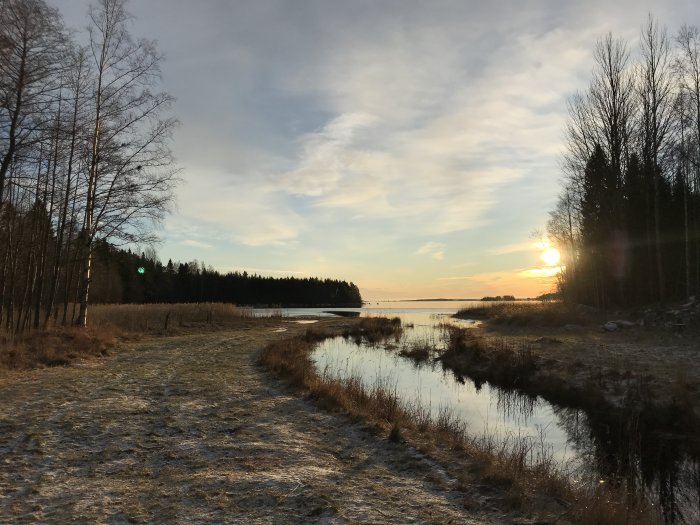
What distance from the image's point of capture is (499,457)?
→ 21.8 feet

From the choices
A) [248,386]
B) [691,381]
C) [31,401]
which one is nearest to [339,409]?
[248,386]

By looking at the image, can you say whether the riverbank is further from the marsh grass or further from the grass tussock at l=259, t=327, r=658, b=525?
the marsh grass

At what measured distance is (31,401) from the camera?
8625 mm

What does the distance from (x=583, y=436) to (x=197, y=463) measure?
8052mm


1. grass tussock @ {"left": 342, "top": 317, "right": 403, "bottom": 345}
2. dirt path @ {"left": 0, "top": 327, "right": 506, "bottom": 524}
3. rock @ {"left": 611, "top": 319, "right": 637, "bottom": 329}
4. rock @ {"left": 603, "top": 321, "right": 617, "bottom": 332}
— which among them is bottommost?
grass tussock @ {"left": 342, "top": 317, "right": 403, "bottom": 345}

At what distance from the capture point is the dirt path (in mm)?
4473

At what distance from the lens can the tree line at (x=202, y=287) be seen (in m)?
76.3

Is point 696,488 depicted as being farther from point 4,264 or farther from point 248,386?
point 4,264

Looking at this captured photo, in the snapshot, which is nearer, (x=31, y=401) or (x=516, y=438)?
(x=31, y=401)

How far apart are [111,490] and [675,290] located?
33966mm

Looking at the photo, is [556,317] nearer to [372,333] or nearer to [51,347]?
[372,333]

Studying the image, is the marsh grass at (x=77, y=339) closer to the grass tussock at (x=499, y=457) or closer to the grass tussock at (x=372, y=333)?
the grass tussock at (x=499, y=457)

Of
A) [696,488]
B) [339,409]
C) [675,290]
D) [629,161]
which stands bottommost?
[696,488]

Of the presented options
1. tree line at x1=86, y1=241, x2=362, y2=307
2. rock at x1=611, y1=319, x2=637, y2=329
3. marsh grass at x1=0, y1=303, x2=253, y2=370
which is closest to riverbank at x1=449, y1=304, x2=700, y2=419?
rock at x1=611, y1=319, x2=637, y2=329
